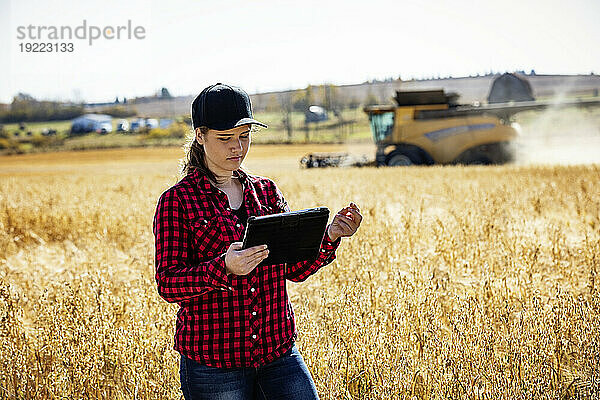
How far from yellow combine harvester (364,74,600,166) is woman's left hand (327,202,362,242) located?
77.3 feet

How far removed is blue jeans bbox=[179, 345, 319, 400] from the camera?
7.84ft

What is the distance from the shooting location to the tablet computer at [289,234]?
86.6 inches

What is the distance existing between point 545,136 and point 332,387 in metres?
29.7

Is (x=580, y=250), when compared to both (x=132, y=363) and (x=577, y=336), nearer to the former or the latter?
(x=577, y=336)

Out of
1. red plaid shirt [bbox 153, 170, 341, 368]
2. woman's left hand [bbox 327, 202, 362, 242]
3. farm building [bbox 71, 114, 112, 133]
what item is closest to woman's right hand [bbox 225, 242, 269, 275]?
red plaid shirt [bbox 153, 170, 341, 368]

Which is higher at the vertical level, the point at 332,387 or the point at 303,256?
the point at 303,256

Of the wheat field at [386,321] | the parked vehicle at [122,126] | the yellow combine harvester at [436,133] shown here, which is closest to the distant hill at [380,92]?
the parked vehicle at [122,126]

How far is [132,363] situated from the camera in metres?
3.47

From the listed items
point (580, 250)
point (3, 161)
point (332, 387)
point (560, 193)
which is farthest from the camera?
point (3, 161)

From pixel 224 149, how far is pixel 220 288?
0.60 meters

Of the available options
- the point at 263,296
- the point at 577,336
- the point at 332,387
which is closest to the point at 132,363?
the point at 332,387

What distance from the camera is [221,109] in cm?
248

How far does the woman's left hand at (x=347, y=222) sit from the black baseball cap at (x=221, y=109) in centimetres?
54

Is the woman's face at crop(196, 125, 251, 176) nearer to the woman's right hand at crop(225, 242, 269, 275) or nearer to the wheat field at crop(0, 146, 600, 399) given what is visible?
the woman's right hand at crop(225, 242, 269, 275)
